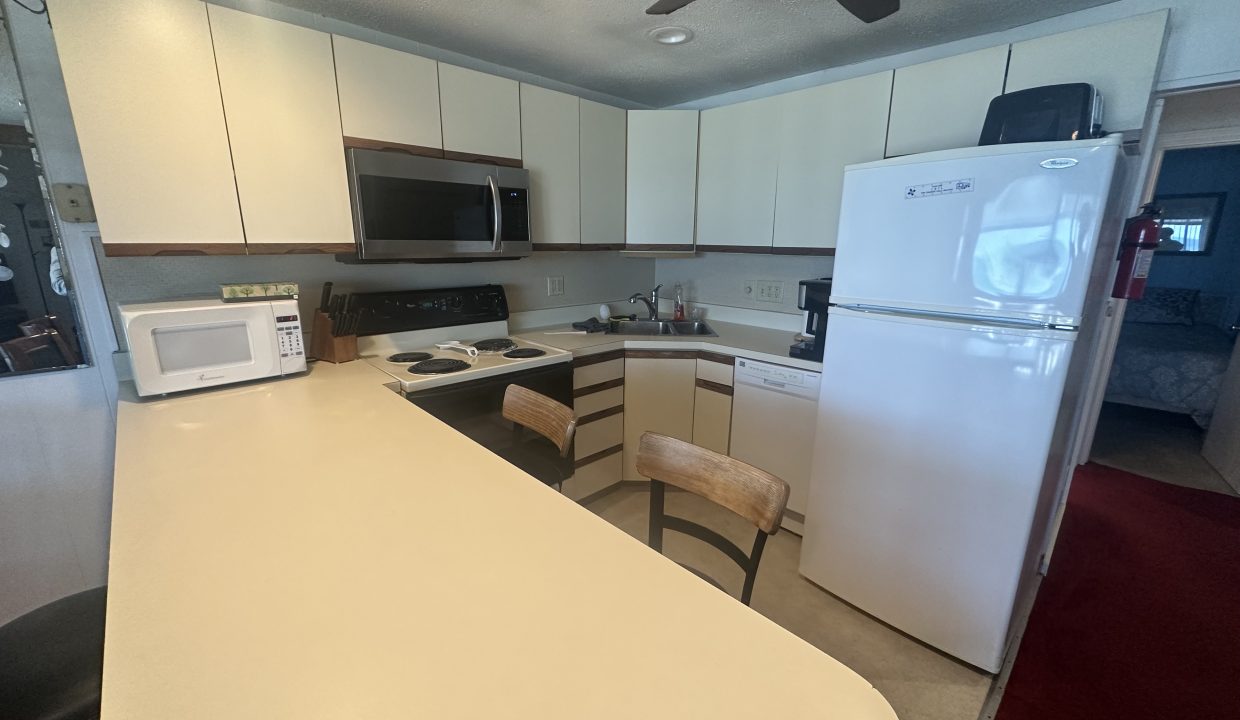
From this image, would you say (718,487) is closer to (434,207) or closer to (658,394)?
(658,394)

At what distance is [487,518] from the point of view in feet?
2.97

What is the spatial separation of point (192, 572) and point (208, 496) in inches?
11.0

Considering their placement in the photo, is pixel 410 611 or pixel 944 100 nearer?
pixel 410 611

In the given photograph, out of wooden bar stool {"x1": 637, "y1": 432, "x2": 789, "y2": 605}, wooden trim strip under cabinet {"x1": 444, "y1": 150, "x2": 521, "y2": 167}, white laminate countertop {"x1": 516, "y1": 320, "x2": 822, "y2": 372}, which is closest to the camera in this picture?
wooden bar stool {"x1": 637, "y1": 432, "x2": 789, "y2": 605}

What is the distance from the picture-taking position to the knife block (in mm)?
1951

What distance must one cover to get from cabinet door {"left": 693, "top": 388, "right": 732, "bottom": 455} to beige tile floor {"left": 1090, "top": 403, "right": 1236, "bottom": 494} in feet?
8.72

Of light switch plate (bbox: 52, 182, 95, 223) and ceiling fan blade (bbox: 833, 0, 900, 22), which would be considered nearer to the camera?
ceiling fan blade (bbox: 833, 0, 900, 22)

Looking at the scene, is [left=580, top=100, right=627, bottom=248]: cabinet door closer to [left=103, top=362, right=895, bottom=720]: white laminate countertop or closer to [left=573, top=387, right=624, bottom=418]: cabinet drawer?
[left=573, top=387, right=624, bottom=418]: cabinet drawer

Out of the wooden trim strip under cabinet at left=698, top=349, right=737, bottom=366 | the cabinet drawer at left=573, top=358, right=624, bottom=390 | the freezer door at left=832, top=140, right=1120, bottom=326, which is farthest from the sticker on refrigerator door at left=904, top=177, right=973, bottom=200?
the cabinet drawer at left=573, top=358, right=624, bottom=390

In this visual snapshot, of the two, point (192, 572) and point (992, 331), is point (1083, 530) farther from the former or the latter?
point (192, 572)

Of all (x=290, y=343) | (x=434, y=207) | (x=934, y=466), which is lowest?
(x=934, y=466)

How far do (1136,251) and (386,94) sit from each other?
9.41 ft

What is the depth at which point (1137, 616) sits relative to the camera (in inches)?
73.5

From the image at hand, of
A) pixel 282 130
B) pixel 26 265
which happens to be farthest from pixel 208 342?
pixel 282 130
